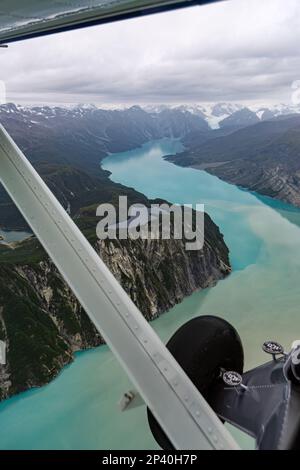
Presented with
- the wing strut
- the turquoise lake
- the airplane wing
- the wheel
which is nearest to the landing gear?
the wheel

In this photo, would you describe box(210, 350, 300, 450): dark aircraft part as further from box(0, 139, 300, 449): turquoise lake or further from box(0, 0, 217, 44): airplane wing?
box(0, 139, 300, 449): turquoise lake

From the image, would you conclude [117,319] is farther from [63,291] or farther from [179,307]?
[179,307]

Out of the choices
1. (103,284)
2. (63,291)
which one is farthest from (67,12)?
(63,291)

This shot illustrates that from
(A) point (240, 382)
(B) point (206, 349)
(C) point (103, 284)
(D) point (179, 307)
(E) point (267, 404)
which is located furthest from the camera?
(D) point (179, 307)

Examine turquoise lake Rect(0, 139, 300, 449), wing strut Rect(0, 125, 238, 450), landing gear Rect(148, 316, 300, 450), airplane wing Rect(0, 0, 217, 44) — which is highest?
airplane wing Rect(0, 0, 217, 44)

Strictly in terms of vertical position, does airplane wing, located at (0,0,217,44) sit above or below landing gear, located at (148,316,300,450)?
above

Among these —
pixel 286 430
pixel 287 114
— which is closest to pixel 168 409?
pixel 286 430
